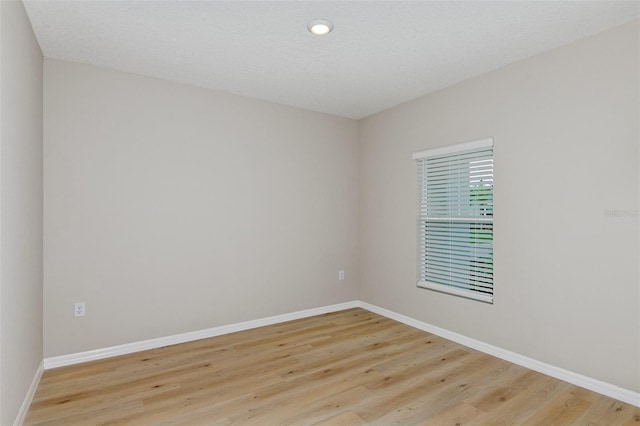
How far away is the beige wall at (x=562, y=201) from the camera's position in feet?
7.95

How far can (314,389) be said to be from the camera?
101 inches

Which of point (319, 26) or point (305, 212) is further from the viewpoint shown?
point (305, 212)

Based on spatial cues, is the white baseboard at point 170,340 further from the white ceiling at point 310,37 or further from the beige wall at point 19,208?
the white ceiling at point 310,37

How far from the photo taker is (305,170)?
4.38 m

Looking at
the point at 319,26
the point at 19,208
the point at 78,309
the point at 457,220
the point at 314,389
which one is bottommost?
the point at 314,389

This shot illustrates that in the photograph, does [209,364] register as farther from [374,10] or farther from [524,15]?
[524,15]

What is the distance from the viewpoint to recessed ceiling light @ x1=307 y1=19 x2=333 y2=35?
7.89 feet

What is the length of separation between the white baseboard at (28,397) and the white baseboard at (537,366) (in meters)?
3.37

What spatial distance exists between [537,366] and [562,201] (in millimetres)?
1341

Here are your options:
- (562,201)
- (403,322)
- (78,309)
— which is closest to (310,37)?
(562,201)

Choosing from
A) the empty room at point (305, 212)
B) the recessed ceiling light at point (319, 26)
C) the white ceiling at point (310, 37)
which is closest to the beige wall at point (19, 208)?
the empty room at point (305, 212)

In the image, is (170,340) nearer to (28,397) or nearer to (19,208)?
(28,397)

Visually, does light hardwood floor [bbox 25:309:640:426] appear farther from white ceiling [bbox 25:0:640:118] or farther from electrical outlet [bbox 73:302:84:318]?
white ceiling [bbox 25:0:640:118]

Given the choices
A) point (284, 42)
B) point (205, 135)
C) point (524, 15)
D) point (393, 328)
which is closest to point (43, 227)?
point (205, 135)
